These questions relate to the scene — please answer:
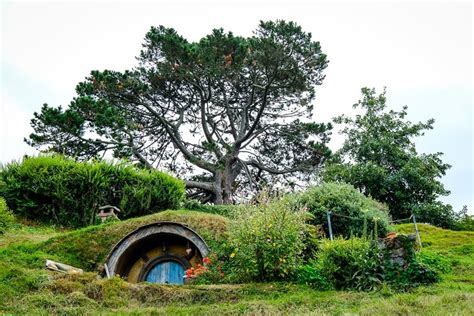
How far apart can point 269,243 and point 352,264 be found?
1.44 metres

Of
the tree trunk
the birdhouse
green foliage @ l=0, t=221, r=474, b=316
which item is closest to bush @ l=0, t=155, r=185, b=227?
the birdhouse

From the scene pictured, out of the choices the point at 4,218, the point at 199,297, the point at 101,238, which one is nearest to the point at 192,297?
the point at 199,297

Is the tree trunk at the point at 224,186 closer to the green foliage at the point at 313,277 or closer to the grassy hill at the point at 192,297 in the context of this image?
the grassy hill at the point at 192,297

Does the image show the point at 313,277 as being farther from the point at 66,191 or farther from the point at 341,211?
the point at 66,191

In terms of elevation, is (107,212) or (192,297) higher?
(107,212)

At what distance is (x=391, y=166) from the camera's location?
23.7 metres

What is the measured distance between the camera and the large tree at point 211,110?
20.0 meters

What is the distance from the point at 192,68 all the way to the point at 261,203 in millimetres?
13849

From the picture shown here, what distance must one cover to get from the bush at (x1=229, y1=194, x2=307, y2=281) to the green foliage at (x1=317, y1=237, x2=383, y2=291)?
0.62 meters

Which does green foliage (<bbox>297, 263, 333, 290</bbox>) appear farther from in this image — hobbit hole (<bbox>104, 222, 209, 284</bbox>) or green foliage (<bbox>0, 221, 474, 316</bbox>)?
hobbit hole (<bbox>104, 222, 209, 284</bbox>)

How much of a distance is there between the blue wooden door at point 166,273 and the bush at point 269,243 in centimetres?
202

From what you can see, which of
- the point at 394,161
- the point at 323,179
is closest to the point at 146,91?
the point at 323,179

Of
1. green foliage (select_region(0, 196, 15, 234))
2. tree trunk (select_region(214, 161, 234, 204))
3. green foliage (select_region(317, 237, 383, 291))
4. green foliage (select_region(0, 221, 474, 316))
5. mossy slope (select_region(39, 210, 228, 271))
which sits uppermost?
tree trunk (select_region(214, 161, 234, 204))

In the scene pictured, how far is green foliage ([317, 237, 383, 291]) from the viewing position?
8.26m
